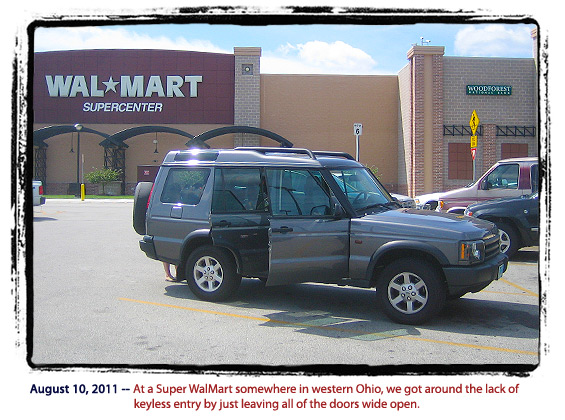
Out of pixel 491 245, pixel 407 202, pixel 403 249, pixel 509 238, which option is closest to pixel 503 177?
pixel 509 238

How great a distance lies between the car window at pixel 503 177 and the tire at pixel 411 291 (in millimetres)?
7068

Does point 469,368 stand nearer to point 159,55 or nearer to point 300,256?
point 300,256

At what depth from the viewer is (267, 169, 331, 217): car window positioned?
712 cm

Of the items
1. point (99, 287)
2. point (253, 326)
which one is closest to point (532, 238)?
point (253, 326)

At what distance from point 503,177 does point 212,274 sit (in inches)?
305

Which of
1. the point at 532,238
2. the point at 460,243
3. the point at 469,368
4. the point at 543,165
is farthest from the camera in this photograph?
the point at 532,238

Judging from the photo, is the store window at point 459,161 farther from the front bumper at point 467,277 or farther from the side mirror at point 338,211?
the front bumper at point 467,277

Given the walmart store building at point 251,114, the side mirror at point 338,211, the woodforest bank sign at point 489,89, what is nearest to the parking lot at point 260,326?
the side mirror at point 338,211

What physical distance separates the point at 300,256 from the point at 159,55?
3501 cm

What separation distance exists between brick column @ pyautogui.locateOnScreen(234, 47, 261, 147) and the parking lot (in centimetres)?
2860

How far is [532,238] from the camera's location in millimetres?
10938

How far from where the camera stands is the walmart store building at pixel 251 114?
3192 centimetres

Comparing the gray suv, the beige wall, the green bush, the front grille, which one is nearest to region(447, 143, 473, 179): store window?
the beige wall

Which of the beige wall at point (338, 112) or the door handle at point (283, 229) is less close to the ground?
the beige wall at point (338, 112)
